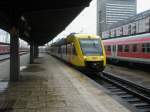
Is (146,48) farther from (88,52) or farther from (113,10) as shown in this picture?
(113,10)

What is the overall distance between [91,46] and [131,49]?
520 centimetres

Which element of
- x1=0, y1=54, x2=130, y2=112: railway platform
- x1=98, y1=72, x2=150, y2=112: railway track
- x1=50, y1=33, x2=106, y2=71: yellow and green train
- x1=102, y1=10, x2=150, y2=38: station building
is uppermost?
x1=102, y1=10, x2=150, y2=38: station building

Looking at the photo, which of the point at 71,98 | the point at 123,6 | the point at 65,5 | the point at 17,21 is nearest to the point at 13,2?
the point at 17,21

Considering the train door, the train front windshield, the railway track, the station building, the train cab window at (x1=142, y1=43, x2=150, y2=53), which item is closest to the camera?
the railway track

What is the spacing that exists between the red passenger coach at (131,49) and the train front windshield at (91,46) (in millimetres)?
3422

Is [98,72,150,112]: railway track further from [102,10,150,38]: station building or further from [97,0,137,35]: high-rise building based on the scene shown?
[102,10,150,38]: station building

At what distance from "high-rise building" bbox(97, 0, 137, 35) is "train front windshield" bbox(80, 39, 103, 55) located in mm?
34314

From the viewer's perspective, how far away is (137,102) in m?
10.0

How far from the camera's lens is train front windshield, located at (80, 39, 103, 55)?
18.1 m

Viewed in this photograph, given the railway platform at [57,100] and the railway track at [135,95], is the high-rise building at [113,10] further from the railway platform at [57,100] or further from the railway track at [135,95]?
the railway platform at [57,100]

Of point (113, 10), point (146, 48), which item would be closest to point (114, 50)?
point (146, 48)

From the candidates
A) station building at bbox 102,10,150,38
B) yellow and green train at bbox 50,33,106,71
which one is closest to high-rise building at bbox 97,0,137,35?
station building at bbox 102,10,150,38

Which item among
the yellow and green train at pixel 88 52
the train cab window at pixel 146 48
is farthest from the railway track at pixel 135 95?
the train cab window at pixel 146 48

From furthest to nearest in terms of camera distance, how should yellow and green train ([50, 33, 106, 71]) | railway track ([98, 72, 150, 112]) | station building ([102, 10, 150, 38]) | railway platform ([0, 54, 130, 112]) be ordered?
1. station building ([102, 10, 150, 38])
2. yellow and green train ([50, 33, 106, 71])
3. railway track ([98, 72, 150, 112])
4. railway platform ([0, 54, 130, 112])
